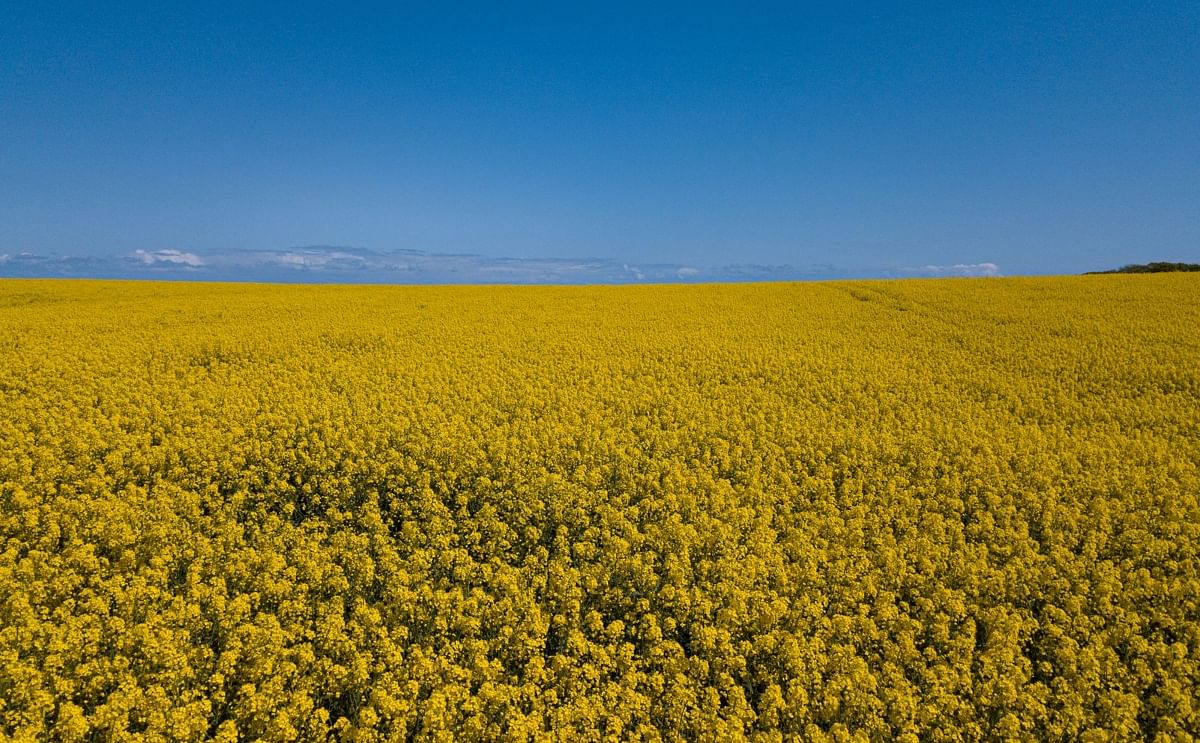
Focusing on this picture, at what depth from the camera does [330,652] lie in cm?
582

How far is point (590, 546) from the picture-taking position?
Answer: 7.43 metres

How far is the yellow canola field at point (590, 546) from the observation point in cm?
521

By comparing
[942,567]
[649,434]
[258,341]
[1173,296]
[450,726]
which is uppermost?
[1173,296]

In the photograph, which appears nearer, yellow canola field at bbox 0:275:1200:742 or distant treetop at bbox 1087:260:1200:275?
yellow canola field at bbox 0:275:1200:742

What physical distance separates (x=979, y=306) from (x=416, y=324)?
2232 centimetres

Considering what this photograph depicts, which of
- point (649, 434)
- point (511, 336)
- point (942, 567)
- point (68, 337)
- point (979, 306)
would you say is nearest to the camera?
point (942, 567)

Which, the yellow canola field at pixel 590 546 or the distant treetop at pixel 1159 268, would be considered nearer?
the yellow canola field at pixel 590 546

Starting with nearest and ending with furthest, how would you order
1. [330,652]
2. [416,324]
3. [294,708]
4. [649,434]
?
[294,708], [330,652], [649,434], [416,324]

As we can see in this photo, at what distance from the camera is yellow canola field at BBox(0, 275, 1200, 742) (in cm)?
521

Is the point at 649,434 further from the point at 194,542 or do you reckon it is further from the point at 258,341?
the point at 258,341

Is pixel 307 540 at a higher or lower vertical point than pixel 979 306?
lower

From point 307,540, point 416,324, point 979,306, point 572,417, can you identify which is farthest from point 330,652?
point 979,306

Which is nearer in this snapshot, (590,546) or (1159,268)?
(590,546)

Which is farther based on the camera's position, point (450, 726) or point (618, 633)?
point (618, 633)
